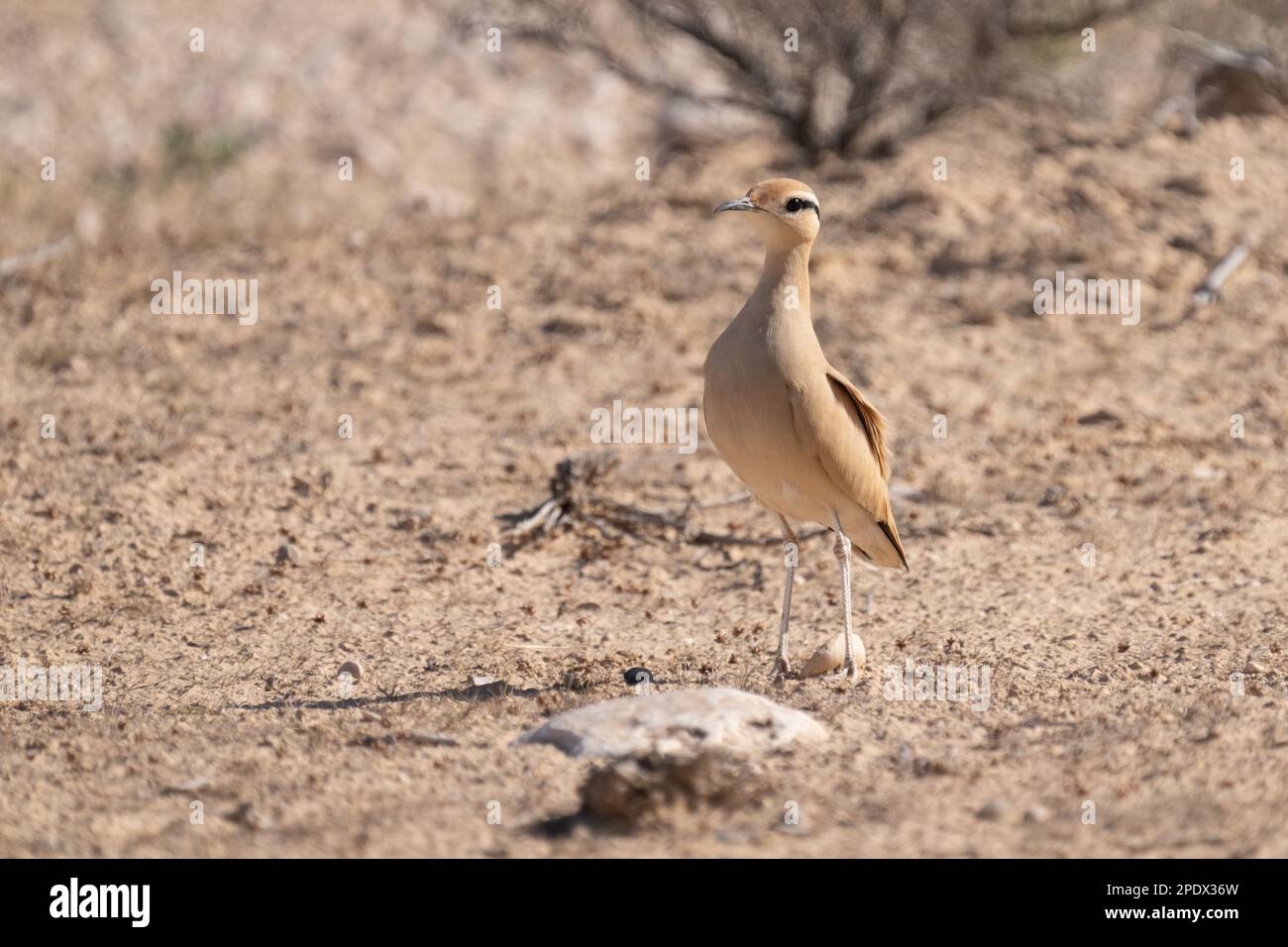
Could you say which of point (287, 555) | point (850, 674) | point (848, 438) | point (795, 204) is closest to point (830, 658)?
point (850, 674)

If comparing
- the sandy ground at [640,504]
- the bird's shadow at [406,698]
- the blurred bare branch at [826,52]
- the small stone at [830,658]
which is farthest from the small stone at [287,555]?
the blurred bare branch at [826,52]

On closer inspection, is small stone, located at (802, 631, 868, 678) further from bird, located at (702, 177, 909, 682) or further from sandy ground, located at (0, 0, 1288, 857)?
sandy ground, located at (0, 0, 1288, 857)

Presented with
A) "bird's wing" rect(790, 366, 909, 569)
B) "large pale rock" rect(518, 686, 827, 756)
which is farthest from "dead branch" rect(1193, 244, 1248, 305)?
"large pale rock" rect(518, 686, 827, 756)

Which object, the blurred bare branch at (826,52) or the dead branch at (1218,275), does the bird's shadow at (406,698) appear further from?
the blurred bare branch at (826,52)

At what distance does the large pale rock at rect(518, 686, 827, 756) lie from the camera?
4906 millimetres

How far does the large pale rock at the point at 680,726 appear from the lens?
4.91 m

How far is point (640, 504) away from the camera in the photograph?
26.7 feet

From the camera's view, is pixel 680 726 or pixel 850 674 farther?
pixel 850 674

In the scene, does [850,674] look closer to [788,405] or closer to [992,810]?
[788,405]

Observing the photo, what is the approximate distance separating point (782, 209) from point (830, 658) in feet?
5.76

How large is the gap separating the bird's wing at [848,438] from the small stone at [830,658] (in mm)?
545

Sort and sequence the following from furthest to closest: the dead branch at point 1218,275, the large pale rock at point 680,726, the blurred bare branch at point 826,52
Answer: the blurred bare branch at point 826,52 < the dead branch at point 1218,275 < the large pale rock at point 680,726

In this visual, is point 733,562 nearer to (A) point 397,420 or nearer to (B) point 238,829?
(A) point 397,420

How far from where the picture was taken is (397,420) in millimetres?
8914
